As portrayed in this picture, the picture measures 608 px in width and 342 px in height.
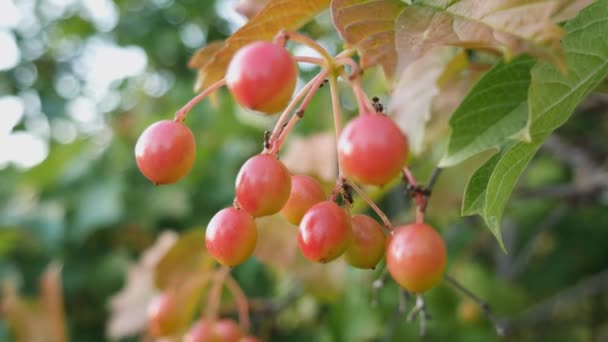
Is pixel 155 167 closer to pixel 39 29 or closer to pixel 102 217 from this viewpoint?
pixel 102 217

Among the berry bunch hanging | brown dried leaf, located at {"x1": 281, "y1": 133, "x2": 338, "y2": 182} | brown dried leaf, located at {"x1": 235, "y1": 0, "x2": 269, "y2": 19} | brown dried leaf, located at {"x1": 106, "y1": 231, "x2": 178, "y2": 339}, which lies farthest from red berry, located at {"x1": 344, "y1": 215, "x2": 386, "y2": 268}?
brown dried leaf, located at {"x1": 106, "y1": 231, "x2": 178, "y2": 339}

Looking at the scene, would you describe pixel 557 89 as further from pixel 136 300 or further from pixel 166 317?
pixel 136 300

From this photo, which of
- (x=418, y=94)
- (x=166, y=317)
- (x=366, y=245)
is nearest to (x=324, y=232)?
(x=366, y=245)

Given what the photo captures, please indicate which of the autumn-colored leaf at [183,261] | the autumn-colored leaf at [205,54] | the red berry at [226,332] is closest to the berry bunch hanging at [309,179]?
the autumn-colored leaf at [205,54]

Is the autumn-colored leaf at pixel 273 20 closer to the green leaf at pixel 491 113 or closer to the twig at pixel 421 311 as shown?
the green leaf at pixel 491 113

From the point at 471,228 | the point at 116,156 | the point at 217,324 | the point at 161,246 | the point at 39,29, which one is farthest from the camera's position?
the point at 39,29

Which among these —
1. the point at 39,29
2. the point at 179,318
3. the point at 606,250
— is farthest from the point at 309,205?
the point at 39,29
